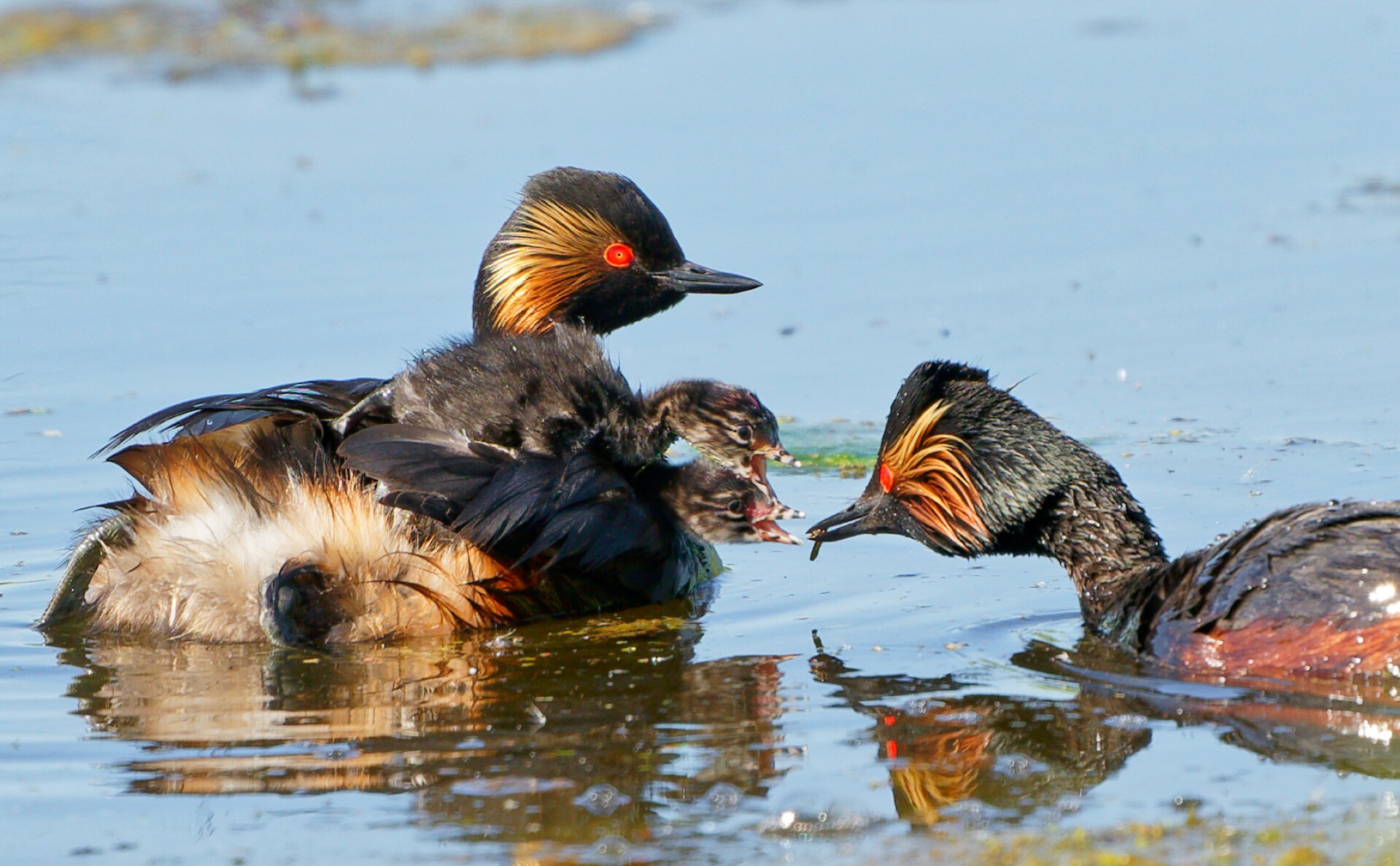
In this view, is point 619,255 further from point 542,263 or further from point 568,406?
point 568,406

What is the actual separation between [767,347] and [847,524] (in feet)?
9.65

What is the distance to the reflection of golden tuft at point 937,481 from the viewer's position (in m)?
5.89

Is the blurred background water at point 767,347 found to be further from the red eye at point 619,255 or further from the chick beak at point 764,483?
the red eye at point 619,255

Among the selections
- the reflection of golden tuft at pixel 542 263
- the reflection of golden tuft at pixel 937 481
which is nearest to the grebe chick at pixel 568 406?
the reflection of golden tuft at pixel 937 481

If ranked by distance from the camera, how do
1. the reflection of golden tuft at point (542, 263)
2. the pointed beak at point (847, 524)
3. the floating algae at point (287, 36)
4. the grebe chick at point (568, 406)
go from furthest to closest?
the floating algae at point (287, 36) → the reflection of golden tuft at point (542, 263) → the pointed beak at point (847, 524) → the grebe chick at point (568, 406)

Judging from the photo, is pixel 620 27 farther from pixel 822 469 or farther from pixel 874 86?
pixel 822 469

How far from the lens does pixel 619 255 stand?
750cm

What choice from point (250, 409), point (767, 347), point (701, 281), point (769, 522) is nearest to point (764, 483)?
point (769, 522)

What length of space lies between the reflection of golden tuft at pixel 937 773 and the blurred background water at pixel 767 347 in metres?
0.01

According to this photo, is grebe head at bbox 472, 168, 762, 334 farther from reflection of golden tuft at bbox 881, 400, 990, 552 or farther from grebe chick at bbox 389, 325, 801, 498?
reflection of golden tuft at bbox 881, 400, 990, 552

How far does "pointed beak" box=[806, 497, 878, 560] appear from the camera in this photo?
20.2ft

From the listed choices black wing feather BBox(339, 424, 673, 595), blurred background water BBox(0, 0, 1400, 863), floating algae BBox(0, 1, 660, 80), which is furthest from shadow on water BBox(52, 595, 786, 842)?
floating algae BBox(0, 1, 660, 80)

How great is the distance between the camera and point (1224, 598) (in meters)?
5.25

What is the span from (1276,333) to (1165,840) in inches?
196
